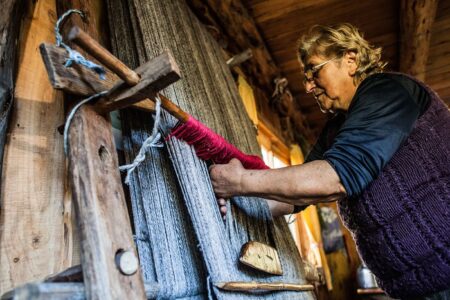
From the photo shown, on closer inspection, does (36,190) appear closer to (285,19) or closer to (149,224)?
(149,224)

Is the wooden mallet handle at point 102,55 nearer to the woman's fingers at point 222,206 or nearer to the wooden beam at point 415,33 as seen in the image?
the woman's fingers at point 222,206

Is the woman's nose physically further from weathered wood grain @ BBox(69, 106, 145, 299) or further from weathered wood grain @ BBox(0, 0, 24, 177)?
weathered wood grain @ BBox(0, 0, 24, 177)

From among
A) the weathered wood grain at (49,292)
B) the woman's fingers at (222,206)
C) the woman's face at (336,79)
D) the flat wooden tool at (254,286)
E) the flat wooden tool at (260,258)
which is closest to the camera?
the weathered wood grain at (49,292)

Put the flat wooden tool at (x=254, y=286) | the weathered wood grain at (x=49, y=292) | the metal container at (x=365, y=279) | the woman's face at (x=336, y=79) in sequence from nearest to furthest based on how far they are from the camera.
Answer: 1. the weathered wood grain at (x=49, y=292)
2. the flat wooden tool at (x=254, y=286)
3. the woman's face at (x=336, y=79)
4. the metal container at (x=365, y=279)

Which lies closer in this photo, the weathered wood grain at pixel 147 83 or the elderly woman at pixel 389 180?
the weathered wood grain at pixel 147 83

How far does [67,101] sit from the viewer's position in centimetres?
84

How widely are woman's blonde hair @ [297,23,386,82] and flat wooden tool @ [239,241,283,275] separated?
2.79 feet

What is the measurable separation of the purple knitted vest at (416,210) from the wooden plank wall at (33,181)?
0.97m

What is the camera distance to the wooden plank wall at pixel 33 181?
86 centimetres

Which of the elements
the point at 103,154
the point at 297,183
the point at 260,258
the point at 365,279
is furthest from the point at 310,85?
the point at 365,279

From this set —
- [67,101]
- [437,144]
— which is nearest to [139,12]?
[67,101]

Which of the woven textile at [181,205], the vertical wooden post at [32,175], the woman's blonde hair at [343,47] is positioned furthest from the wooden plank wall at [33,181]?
the woman's blonde hair at [343,47]

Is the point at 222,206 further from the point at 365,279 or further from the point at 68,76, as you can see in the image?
the point at 365,279

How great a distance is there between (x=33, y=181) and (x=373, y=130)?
98cm
